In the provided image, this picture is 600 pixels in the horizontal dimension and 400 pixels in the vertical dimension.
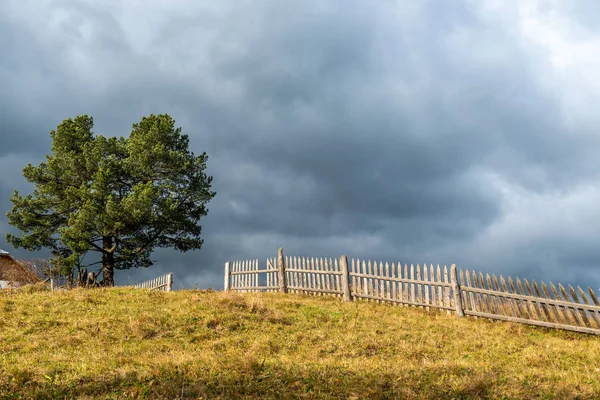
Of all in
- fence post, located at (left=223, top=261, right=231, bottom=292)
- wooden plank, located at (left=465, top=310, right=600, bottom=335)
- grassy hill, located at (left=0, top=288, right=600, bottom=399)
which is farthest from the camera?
fence post, located at (left=223, top=261, right=231, bottom=292)

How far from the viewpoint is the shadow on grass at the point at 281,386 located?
6.58 meters

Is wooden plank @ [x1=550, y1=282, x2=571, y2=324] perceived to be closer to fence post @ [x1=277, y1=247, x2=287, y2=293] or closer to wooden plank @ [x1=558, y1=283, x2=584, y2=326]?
wooden plank @ [x1=558, y1=283, x2=584, y2=326]

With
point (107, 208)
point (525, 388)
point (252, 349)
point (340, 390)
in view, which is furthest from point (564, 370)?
point (107, 208)

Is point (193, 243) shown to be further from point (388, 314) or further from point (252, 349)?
point (252, 349)

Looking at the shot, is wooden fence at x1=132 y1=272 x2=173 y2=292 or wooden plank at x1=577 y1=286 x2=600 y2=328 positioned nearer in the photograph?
wooden plank at x1=577 y1=286 x2=600 y2=328

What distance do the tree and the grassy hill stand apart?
1282cm

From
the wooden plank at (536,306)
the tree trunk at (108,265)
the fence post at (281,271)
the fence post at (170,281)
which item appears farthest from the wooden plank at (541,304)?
the tree trunk at (108,265)

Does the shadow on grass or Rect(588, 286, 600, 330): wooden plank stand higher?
Rect(588, 286, 600, 330): wooden plank

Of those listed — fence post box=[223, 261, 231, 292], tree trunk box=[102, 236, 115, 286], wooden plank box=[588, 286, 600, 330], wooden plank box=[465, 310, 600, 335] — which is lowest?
wooden plank box=[465, 310, 600, 335]

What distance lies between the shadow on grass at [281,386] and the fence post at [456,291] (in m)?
8.26

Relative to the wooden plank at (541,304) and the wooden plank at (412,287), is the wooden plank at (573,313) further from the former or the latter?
the wooden plank at (412,287)

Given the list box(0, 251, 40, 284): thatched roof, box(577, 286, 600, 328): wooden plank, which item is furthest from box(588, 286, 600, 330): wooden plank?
box(0, 251, 40, 284): thatched roof

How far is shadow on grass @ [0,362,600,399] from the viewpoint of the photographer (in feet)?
21.6

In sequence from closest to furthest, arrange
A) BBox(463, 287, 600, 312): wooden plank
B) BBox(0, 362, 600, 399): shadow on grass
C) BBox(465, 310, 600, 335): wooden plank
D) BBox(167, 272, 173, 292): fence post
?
BBox(0, 362, 600, 399): shadow on grass
BBox(465, 310, 600, 335): wooden plank
BBox(463, 287, 600, 312): wooden plank
BBox(167, 272, 173, 292): fence post
